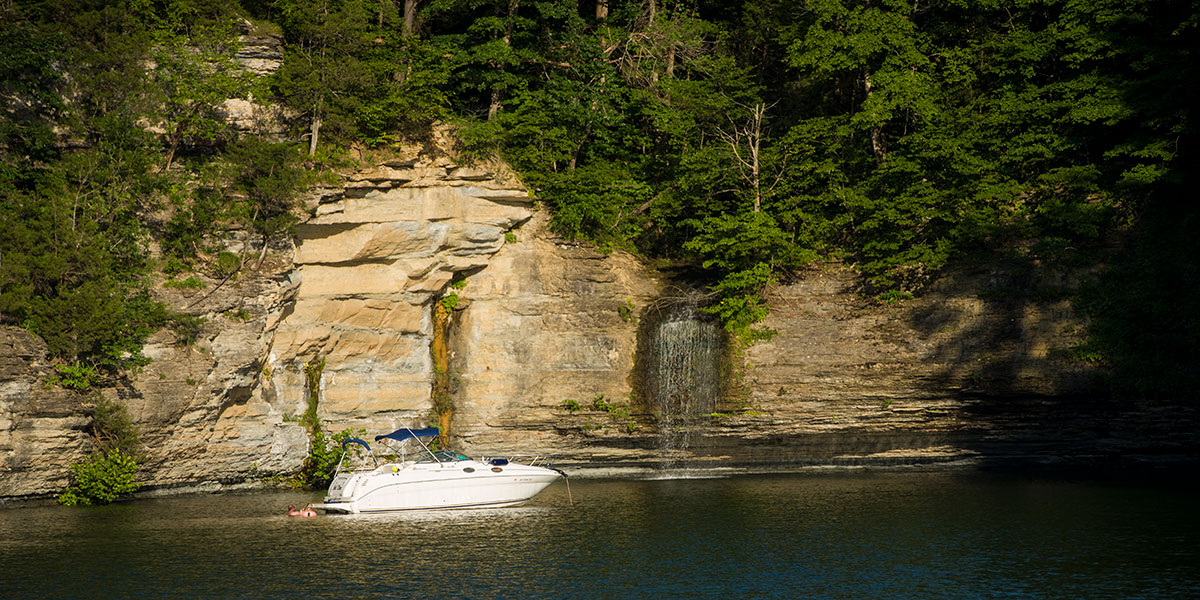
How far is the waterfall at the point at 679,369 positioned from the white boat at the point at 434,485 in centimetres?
563

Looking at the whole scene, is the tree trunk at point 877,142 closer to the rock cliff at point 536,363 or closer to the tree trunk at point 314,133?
the rock cliff at point 536,363

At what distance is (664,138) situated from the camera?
37094 mm

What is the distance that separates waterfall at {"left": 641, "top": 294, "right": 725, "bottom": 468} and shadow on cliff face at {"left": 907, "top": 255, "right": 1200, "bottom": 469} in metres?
7.02

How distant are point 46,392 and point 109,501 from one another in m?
3.52

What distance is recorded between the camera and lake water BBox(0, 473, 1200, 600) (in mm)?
15602

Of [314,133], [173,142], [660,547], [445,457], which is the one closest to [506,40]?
[314,133]

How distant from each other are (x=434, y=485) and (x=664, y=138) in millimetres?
18475

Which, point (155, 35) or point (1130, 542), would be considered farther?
point (155, 35)

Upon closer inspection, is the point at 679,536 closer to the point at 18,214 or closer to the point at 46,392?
the point at 46,392

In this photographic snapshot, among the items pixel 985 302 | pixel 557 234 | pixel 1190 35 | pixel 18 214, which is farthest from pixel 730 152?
pixel 18 214

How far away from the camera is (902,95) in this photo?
1252 inches

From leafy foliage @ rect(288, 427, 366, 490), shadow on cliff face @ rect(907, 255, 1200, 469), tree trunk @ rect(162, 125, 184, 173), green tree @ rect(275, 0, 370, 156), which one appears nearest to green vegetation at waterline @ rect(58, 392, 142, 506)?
leafy foliage @ rect(288, 427, 366, 490)

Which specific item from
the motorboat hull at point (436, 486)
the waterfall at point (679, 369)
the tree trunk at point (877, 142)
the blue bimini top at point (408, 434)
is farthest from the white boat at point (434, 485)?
the tree trunk at point (877, 142)

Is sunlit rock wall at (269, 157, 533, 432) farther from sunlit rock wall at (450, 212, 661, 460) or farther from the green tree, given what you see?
the green tree
